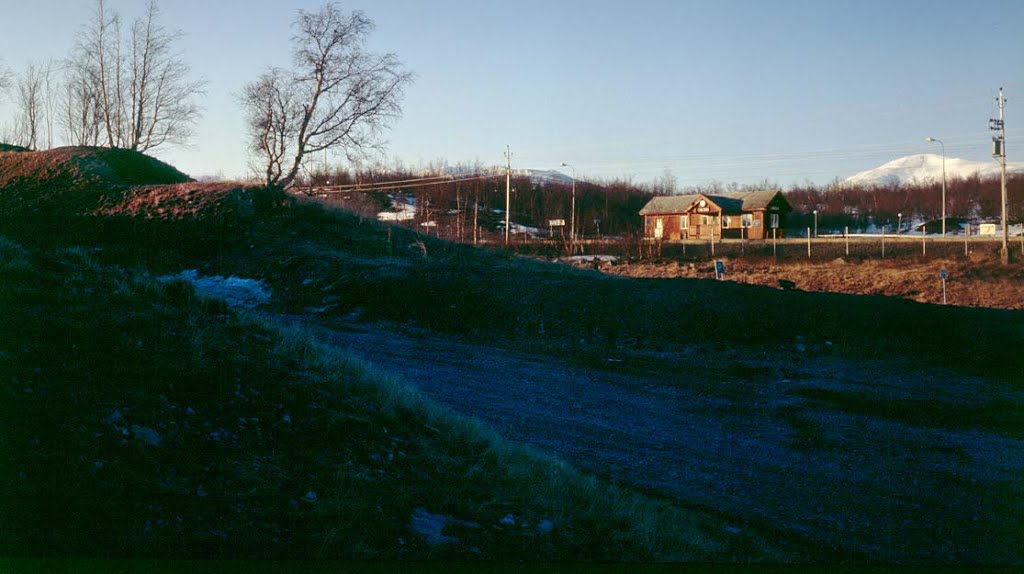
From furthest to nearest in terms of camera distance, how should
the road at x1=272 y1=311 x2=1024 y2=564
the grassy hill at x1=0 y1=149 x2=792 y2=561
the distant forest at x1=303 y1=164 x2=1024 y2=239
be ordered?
the distant forest at x1=303 y1=164 x2=1024 y2=239, the road at x1=272 y1=311 x2=1024 y2=564, the grassy hill at x1=0 y1=149 x2=792 y2=561

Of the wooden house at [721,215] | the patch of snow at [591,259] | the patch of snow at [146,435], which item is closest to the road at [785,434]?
the patch of snow at [146,435]

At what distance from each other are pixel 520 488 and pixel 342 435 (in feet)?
5.13

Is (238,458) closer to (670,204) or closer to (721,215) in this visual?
(721,215)

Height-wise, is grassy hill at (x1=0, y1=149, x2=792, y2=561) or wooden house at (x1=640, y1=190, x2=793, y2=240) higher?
wooden house at (x1=640, y1=190, x2=793, y2=240)

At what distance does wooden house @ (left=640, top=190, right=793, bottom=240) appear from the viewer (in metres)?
73.1

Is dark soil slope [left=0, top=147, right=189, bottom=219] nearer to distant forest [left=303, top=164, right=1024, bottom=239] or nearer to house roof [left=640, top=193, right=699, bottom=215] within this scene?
distant forest [left=303, top=164, right=1024, bottom=239]

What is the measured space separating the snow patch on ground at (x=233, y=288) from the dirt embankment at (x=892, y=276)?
18.7 meters

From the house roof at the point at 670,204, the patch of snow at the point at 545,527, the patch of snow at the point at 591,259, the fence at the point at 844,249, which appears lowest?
the patch of snow at the point at 545,527

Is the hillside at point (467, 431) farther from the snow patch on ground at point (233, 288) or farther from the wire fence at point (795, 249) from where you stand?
the wire fence at point (795, 249)

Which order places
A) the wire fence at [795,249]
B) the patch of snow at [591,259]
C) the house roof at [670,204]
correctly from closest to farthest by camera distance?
the wire fence at [795,249] < the patch of snow at [591,259] < the house roof at [670,204]

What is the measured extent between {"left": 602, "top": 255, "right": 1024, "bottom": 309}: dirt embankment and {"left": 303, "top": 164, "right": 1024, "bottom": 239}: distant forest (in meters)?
19.2

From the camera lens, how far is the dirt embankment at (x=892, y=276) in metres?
32.7

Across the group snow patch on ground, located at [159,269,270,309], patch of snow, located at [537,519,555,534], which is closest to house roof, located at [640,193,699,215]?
snow patch on ground, located at [159,269,270,309]

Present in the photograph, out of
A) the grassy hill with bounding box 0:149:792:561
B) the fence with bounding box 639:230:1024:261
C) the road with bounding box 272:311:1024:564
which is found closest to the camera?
the grassy hill with bounding box 0:149:792:561
